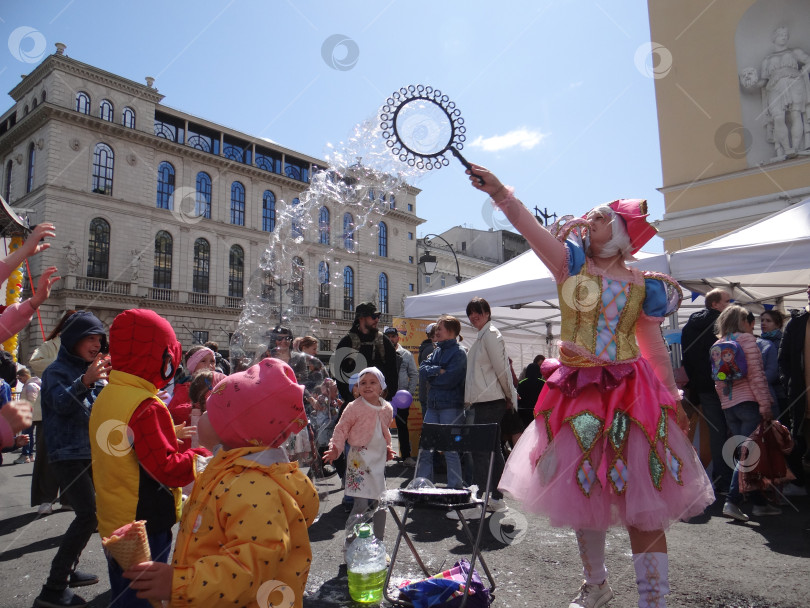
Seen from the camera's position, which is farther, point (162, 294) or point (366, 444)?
point (162, 294)

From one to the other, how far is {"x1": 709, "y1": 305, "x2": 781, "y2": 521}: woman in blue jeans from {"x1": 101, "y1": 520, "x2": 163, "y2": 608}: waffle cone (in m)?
4.86

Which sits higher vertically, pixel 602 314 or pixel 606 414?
pixel 602 314

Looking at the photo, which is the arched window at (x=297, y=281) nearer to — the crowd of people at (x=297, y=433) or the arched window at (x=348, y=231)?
the arched window at (x=348, y=231)

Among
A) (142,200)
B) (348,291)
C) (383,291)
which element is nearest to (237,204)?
(142,200)

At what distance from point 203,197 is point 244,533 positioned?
1543 inches

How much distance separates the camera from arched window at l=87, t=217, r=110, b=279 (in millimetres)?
31709

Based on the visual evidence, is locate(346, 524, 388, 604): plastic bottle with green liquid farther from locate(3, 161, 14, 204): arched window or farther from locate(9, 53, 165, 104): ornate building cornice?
locate(3, 161, 14, 204): arched window

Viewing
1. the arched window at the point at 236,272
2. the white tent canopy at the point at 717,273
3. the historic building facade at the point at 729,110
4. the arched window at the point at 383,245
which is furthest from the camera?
the arched window at the point at 383,245

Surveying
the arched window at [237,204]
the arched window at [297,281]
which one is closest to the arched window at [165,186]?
the arched window at [237,204]

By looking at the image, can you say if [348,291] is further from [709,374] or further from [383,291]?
[709,374]

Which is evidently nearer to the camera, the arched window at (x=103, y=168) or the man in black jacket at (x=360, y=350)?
the man in black jacket at (x=360, y=350)

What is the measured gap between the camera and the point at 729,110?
12227mm

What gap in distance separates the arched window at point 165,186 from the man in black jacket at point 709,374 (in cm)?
3532

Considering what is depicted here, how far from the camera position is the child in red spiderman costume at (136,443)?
2191mm
